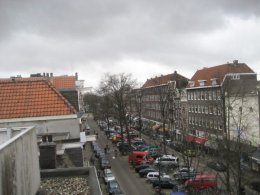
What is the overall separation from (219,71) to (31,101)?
3950 centimetres

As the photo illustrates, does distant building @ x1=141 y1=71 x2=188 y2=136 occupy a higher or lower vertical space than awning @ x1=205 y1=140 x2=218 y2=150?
higher

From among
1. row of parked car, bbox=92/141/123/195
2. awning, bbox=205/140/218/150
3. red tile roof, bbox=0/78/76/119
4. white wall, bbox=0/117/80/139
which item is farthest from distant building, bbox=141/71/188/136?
white wall, bbox=0/117/80/139

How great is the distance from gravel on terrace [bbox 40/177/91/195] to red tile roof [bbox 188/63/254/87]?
41.5 meters

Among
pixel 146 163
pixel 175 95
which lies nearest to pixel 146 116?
pixel 175 95

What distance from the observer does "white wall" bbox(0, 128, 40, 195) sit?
5.31 meters

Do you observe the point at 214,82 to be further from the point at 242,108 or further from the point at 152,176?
the point at 152,176

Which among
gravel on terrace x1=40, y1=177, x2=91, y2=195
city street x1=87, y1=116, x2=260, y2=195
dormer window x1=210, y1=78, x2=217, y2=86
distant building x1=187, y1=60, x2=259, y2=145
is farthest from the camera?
dormer window x1=210, y1=78, x2=217, y2=86

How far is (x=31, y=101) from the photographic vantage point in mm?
18516

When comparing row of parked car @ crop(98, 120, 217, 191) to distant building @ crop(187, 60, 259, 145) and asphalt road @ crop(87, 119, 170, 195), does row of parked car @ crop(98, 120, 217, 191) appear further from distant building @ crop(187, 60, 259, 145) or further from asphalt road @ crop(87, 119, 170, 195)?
distant building @ crop(187, 60, 259, 145)

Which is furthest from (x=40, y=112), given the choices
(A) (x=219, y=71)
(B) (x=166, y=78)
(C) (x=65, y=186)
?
(B) (x=166, y=78)

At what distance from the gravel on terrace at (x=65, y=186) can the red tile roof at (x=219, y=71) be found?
4148cm

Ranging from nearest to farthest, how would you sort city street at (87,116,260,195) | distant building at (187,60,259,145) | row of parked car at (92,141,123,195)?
row of parked car at (92,141,123,195)
city street at (87,116,260,195)
distant building at (187,60,259,145)

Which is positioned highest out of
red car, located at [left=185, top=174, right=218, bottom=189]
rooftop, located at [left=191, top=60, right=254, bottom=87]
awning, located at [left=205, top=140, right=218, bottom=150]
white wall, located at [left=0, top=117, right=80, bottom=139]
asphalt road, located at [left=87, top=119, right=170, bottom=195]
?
rooftop, located at [left=191, top=60, right=254, bottom=87]

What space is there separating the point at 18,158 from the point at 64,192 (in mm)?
3090
